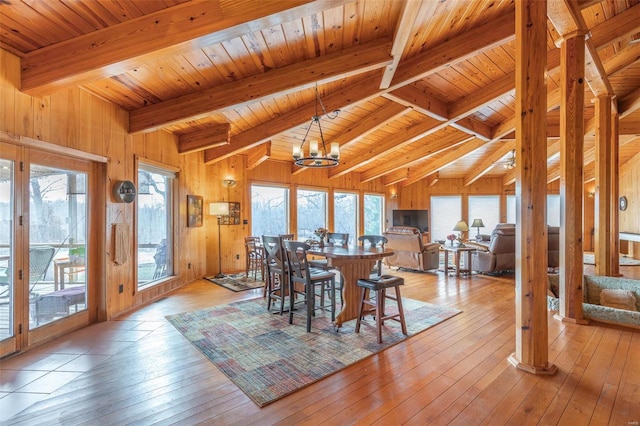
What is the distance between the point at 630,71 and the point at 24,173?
334 inches

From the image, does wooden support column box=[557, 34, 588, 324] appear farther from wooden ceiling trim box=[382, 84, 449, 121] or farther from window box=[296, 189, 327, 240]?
window box=[296, 189, 327, 240]

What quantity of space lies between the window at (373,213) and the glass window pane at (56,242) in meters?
7.81

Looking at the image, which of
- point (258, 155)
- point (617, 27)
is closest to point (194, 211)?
point (258, 155)

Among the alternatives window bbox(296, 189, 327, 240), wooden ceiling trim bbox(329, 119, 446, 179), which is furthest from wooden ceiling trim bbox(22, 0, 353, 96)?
window bbox(296, 189, 327, 240)

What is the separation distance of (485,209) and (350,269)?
9667 millimetres

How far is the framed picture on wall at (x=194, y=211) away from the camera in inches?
227

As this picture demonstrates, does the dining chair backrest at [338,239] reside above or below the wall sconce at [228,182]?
below

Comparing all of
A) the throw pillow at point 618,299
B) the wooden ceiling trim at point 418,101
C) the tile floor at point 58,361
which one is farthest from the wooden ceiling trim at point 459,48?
the tile floor at point 58,361

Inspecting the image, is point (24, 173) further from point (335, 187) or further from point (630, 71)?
point (630, 71)

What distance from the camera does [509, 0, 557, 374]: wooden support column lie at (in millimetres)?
2438

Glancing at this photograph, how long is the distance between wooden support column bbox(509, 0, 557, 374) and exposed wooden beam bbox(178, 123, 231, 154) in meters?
4.14

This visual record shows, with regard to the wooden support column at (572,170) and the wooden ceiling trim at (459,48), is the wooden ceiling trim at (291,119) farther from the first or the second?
the wooden support column at (572,170)

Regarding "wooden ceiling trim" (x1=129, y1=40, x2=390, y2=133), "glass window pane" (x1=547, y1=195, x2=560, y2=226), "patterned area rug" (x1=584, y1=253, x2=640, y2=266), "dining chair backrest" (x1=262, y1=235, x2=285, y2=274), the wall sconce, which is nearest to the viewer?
"wooden ceiling trim" (x1=129, y1=40, x2=390, y2=133)

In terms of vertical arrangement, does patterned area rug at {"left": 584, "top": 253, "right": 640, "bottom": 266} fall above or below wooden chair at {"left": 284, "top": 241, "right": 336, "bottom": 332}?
below
